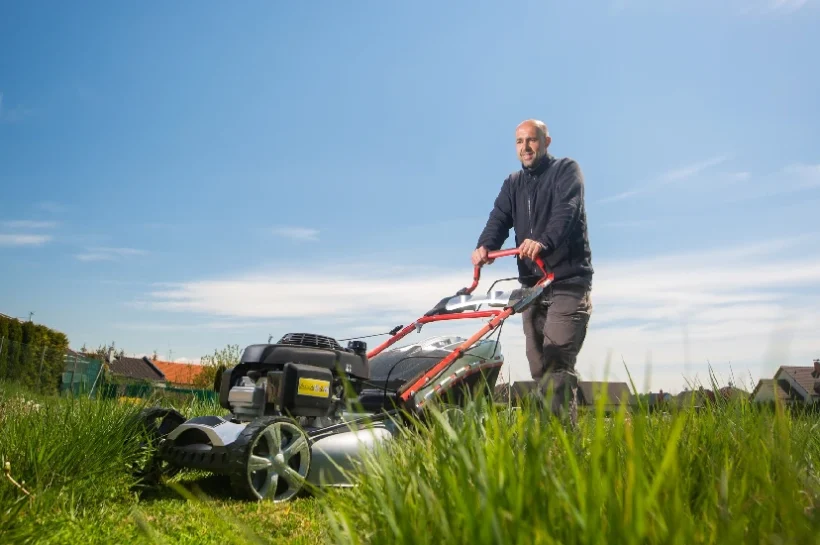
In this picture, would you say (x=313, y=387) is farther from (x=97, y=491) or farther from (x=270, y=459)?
(x=97, y=491)

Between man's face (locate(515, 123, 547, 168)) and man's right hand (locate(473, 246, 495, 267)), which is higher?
man's face (locate(515, 123, 547, 168))

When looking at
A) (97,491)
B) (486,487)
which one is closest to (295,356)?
(97,491)

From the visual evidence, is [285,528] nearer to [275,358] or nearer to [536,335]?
[275,358]

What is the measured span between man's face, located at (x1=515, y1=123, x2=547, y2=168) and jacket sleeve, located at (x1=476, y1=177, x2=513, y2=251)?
0.35 m

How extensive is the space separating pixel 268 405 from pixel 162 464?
2.65 ft

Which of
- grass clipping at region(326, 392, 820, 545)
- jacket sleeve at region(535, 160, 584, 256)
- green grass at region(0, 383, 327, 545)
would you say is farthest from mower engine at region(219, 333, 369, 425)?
grass clipping at region(326, 392, 820, 545)

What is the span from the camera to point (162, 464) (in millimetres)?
4535

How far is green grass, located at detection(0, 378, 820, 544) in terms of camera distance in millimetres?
1261

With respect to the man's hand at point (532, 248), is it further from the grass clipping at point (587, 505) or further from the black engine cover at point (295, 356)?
the grass clipping at point (587, 505)

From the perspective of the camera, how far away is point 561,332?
4988 mm

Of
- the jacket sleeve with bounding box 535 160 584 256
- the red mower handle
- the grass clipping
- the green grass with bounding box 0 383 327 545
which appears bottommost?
the green grass with bounding box 0 383 327 545

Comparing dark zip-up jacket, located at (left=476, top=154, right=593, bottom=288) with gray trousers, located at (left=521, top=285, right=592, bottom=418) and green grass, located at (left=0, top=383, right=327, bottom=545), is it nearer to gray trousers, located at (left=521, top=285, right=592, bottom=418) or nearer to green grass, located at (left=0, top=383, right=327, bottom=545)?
gray trousers, located at (left=521, top=285, right=592, bottom=418)

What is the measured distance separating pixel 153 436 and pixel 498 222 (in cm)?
312

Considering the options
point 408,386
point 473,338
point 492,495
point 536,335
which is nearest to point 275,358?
point 408,386
